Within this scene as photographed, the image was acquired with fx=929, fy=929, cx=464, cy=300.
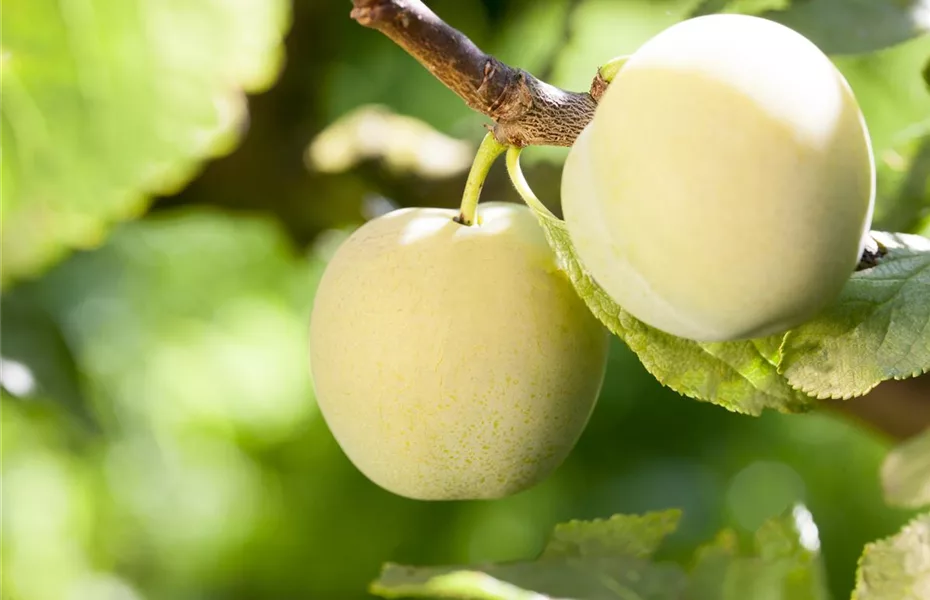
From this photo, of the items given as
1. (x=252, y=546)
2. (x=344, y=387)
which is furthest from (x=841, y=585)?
(x=344, y=387)

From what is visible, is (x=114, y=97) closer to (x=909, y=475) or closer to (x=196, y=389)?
(x=909, y=475)

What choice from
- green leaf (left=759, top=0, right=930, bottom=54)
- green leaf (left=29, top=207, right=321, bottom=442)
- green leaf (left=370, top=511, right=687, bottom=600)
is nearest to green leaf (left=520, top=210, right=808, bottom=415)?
green leaf (left=370, top=511, right=687, bottom=600)

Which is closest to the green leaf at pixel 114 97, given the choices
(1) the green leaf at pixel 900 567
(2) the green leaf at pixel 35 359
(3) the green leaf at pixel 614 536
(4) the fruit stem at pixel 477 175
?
(2) the green leaf at pixel 35 359

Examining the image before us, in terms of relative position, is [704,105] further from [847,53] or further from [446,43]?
[847,53]

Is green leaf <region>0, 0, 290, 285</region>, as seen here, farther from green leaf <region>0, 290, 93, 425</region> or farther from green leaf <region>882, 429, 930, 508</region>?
green leaf <region>882, 429, 930, 508</region>

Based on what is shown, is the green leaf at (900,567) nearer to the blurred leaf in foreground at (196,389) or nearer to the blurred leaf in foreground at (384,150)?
the blurred leaf in foreground at (384,150)

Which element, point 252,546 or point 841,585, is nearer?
point 841,585
